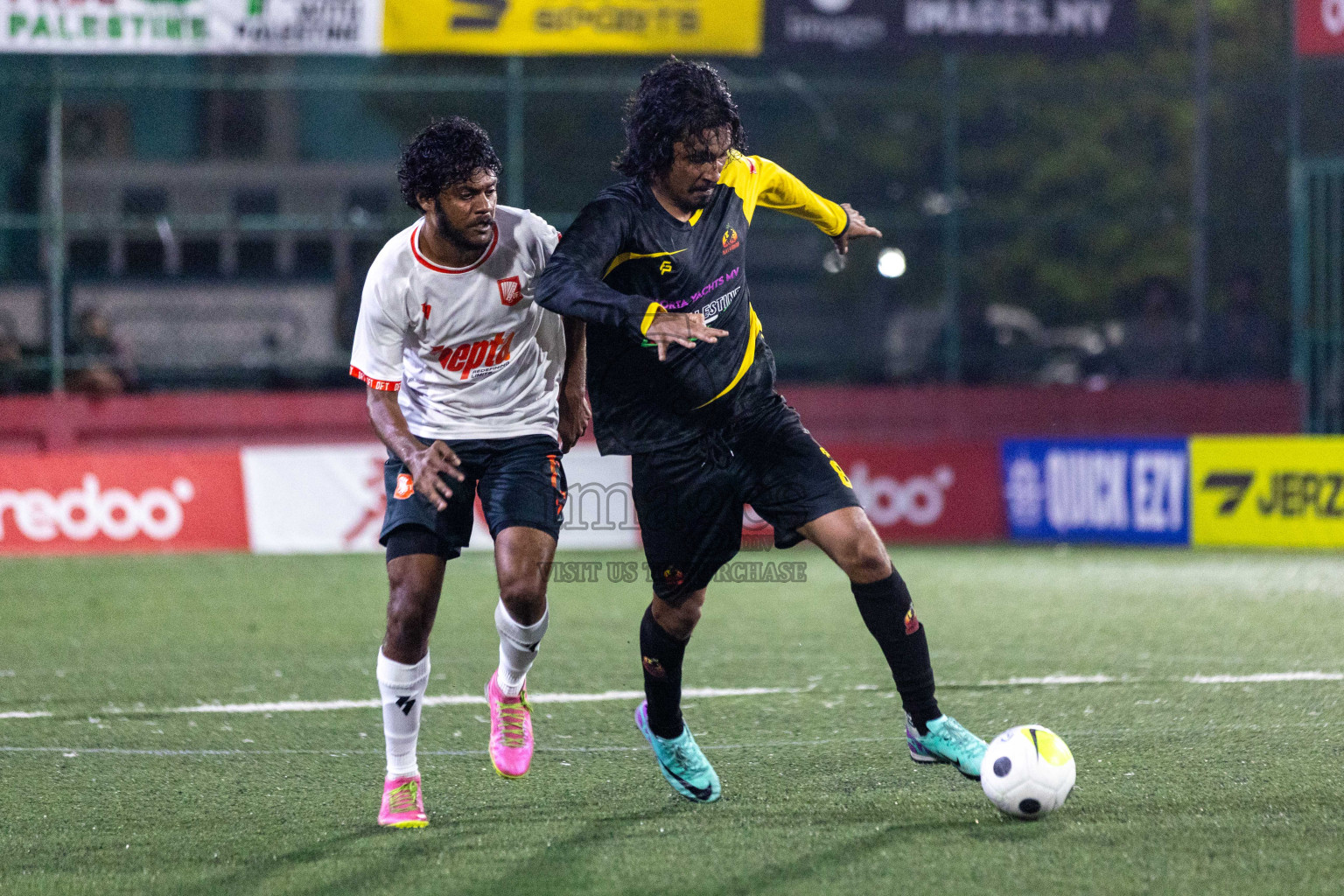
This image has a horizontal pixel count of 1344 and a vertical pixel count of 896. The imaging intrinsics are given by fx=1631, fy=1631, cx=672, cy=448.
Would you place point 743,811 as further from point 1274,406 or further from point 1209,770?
point 1274,406

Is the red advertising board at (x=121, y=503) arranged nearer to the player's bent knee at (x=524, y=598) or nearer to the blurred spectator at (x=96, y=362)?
the blurred spectator at (x=96, y=362)

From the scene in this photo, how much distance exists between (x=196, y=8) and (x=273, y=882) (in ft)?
38.3

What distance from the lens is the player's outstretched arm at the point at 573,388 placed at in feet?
17.8

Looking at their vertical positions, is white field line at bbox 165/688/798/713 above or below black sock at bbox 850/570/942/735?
below

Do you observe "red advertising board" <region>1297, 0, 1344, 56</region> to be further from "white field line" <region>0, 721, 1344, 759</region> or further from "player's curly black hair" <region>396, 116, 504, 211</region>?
"player's curly black hair" <region>396, 116, 504, 211</region>

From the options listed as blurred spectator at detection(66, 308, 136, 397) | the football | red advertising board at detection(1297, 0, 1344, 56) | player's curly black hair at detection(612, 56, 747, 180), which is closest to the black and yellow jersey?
player's curly black hair at detection(612, 56, 747, 180)

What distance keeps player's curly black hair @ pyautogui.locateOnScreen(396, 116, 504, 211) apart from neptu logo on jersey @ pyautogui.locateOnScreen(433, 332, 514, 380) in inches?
18.6

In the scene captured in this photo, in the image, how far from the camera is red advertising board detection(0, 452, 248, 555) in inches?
508

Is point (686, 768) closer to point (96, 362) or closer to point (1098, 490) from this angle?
point (1098, 490)

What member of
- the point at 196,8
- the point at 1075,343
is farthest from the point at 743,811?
the point at 1075,343

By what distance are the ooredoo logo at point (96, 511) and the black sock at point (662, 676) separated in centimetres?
882

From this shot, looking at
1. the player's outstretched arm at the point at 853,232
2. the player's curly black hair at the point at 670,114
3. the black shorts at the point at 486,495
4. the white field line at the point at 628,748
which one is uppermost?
the player's curly black hair at the point at 670,114

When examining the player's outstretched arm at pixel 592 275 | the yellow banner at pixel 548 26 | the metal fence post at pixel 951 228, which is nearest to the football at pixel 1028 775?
the player's outstretched arm at pixel 592 275

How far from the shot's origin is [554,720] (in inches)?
256
